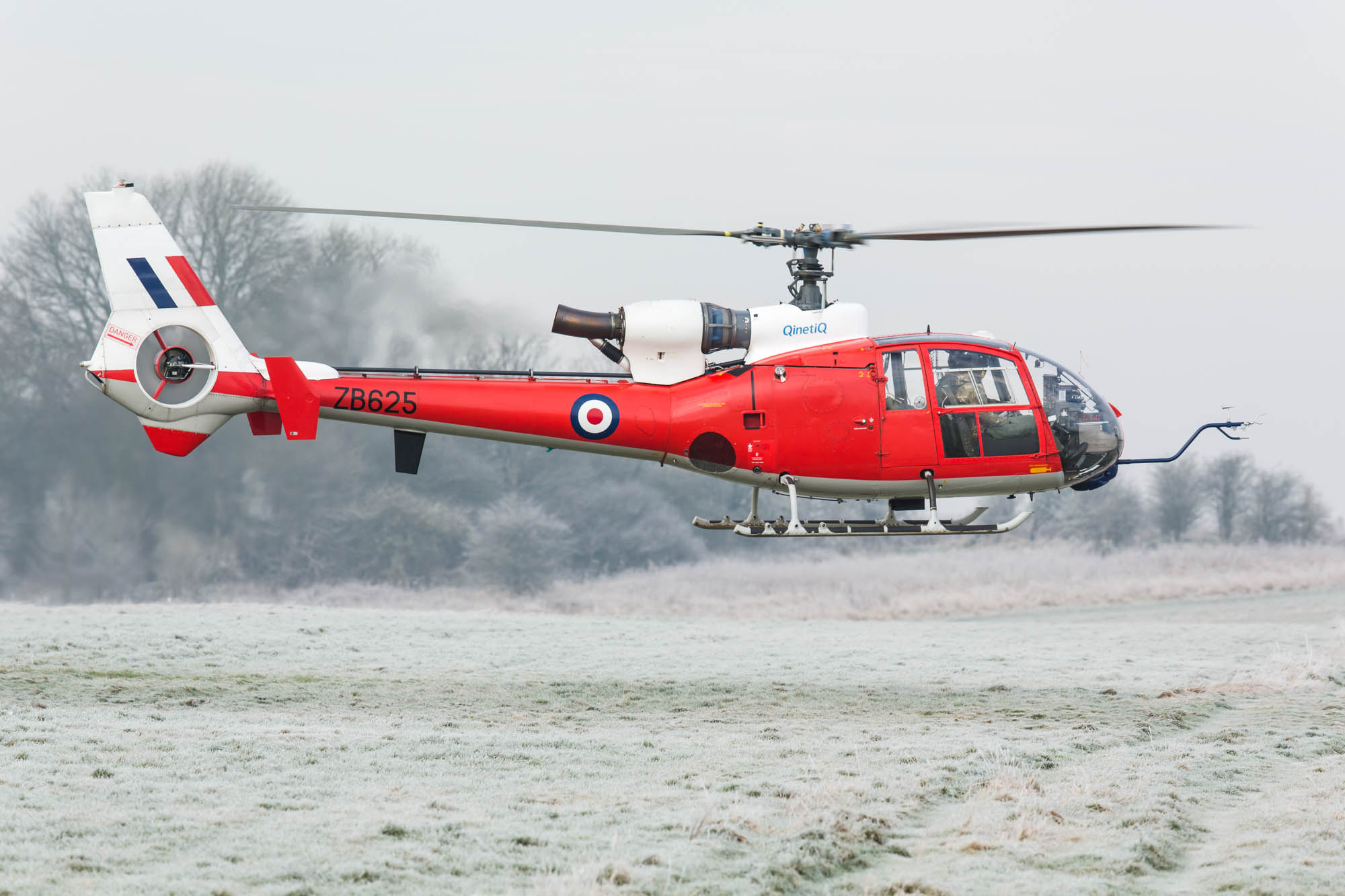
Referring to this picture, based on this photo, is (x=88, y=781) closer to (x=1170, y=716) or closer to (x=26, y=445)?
(x=1170, y=716)

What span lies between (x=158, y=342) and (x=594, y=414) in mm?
5166

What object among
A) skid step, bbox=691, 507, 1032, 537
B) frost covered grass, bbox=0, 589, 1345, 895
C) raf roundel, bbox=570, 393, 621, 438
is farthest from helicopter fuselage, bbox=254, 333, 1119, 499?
frost covered grass, bbox=0, 589, 1345, 895

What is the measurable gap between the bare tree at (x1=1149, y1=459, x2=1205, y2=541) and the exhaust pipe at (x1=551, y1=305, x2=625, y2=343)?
34496 millimetres

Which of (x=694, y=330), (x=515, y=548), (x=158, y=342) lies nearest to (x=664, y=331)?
(x=694, y=330)

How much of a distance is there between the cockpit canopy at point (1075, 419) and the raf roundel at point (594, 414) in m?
4.76

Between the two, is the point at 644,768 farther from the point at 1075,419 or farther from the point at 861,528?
the point at 1075,419

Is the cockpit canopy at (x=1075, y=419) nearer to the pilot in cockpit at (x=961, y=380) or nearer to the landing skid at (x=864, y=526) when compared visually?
the pilot in cockpit at (x=961, y=380)

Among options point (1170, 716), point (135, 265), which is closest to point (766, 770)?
point (1170, 716)

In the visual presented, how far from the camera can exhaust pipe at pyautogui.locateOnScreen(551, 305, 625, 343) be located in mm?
15031

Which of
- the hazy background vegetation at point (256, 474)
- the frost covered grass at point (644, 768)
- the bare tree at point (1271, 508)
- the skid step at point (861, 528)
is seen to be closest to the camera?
the frost covered grass at point (644, 768)

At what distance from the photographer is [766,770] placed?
11617 millimetres

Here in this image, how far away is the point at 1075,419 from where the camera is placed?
1540cm

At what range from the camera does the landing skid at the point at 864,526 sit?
14352 mm

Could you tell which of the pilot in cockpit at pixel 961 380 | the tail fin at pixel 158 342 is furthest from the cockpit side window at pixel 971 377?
the tail fin at pixel 158 342
